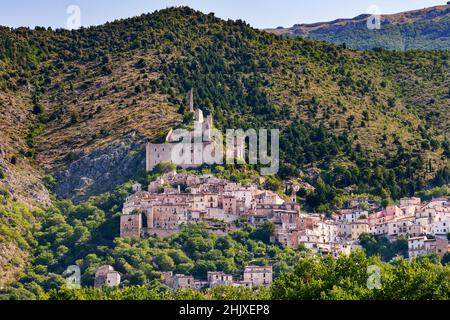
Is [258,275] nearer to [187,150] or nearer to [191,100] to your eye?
[187,150]

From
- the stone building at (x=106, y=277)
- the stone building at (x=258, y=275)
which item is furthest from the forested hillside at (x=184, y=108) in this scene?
the stone building at (x=258, y=275)

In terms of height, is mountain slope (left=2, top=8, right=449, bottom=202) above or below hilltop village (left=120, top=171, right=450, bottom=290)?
above

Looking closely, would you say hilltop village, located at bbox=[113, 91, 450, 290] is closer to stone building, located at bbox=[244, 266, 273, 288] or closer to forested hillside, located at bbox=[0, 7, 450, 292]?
forested hillside, located at bbox=[0, 7, 450, 292]

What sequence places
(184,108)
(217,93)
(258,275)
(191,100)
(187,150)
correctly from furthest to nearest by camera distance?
1. (217,93)
2. (191,100)
3. (184,108)
4. (187,150)
5. (258,275)

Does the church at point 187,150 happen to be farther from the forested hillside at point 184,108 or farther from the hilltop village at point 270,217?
the hilltop village at point 270,217

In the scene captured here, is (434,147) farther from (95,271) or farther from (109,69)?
(95,271)

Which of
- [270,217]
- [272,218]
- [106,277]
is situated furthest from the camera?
[270,217]

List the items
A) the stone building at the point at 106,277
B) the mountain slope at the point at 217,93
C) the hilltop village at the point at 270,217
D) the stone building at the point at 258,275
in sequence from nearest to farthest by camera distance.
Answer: the stone building at the point at 106,277, the stone building at the point at 258,275, the hilltop village at the point at 270,217, the mountain slope at the point at 217,93

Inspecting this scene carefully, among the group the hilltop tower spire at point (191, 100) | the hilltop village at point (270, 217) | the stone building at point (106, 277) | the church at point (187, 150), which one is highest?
the hilltop tower spire at point (191, 100)

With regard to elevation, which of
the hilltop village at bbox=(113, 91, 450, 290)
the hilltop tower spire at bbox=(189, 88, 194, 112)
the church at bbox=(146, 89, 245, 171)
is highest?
the hilltop tower spire at bbox=(189, 88, 194, 112)

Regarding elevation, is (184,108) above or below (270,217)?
above

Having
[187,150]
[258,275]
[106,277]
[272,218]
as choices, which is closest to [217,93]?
[187,150]

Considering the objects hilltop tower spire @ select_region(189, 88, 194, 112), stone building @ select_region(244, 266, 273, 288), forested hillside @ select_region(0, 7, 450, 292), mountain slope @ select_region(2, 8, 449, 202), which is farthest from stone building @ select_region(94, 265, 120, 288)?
hilltop tower spire @ select_region(189, 88, 194, 112)
